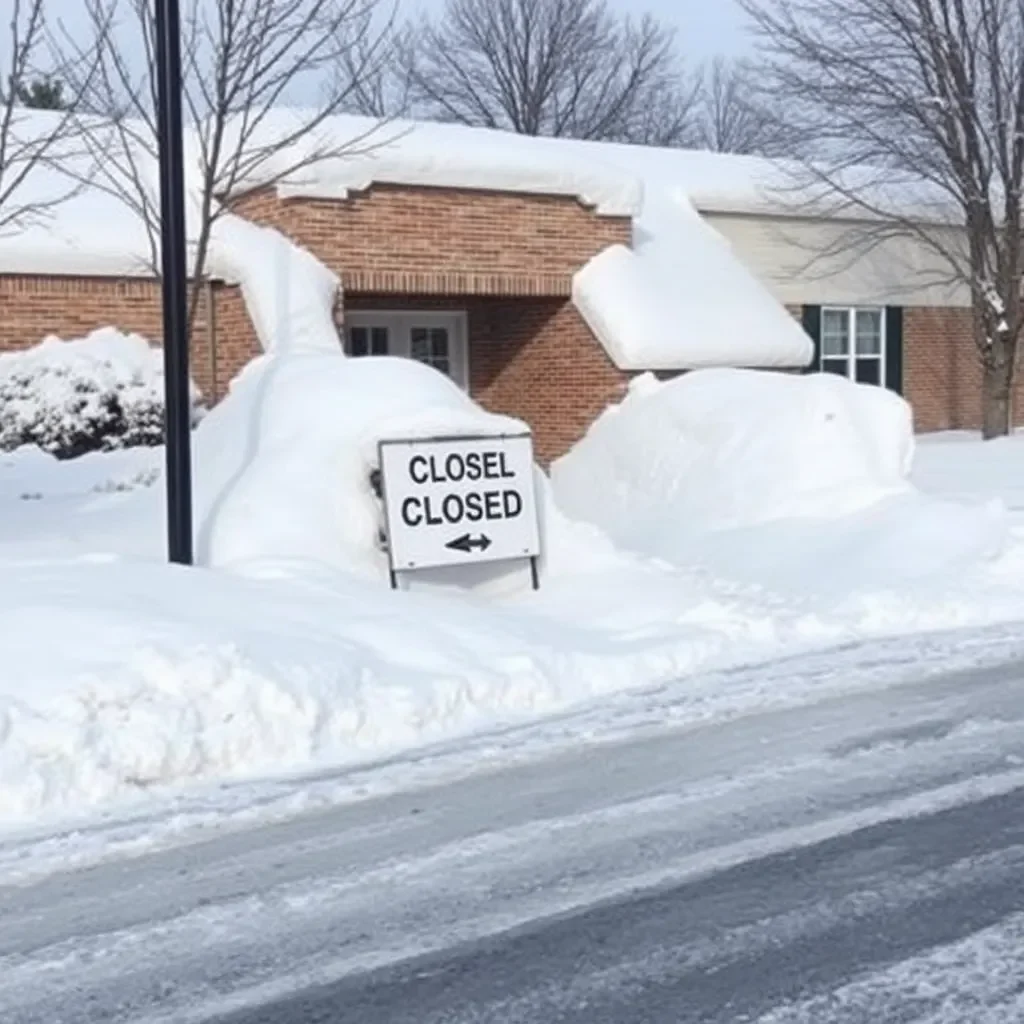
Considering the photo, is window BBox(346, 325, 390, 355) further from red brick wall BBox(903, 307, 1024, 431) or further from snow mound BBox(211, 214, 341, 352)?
red brick wall BBox(903, 307, 1024, 431)

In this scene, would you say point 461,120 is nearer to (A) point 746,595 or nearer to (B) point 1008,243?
(B) point 1008,243

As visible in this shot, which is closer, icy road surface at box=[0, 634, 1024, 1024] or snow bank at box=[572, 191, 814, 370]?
icy road surface at box=[0, 634, 1024, 1024]

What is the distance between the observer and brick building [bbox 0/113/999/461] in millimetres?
17641

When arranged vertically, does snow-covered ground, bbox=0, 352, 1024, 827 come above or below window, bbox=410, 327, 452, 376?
below

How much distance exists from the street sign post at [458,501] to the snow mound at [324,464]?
147 mm

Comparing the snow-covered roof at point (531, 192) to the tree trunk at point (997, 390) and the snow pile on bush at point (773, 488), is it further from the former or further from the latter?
the tree trunk at point (997, 390)

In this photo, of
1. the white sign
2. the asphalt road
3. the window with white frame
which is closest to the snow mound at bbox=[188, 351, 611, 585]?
the white sign

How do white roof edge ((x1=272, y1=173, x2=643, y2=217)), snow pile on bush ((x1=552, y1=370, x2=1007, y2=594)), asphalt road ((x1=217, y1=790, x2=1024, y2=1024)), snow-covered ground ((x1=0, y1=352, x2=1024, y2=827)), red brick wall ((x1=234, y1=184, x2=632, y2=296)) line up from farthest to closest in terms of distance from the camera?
red brick wall ((x1=234, y1=184, x2=632, y2=296)) → white roof edge ((x1=272, y1=173, x2=643, y2=217)) → snow pile on bush ((x1=552, y1=370, x2=1007, y2=594)) → snow-covered ground ((x1=0, y1=352, x2=1024, y2=827)) → asphalt road ((x1=217, y1=790, x2=1024, y2=1024))

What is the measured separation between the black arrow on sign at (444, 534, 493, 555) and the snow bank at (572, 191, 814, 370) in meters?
8.26

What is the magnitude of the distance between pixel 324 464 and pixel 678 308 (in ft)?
31.9

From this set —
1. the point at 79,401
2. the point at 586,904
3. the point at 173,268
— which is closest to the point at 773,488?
the point at 173,268

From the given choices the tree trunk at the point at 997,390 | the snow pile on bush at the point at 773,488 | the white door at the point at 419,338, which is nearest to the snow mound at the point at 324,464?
the snow pile on bush at the point at 773,488

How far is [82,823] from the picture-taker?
6.39m

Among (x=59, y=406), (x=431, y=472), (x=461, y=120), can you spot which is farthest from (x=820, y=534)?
(x=461, y=120)
